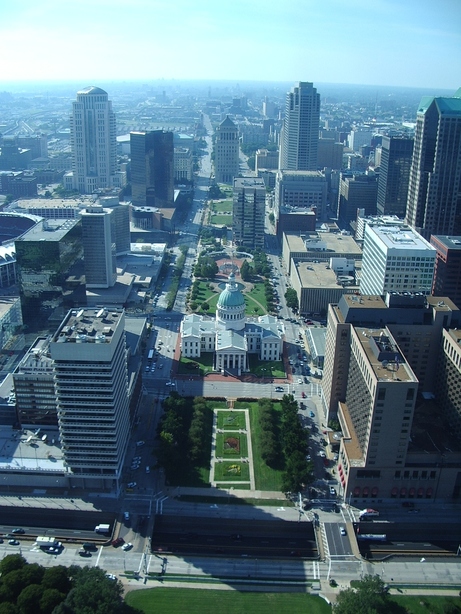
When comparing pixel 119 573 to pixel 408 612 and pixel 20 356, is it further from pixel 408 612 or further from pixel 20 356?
pixel 20 356

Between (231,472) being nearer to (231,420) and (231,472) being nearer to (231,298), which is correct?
(231,420)

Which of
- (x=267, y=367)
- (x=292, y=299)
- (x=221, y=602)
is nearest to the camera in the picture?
(x=221, y=602)

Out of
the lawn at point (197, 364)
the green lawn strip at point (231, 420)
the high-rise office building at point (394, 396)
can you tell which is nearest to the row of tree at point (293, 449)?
the high-rise office building at point (394, 396)

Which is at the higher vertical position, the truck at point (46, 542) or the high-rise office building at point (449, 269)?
the high-rise office building at point (449, 269)

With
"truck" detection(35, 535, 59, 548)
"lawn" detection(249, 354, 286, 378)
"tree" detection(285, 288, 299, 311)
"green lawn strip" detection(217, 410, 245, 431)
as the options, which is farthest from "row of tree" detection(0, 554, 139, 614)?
"tree" detection(285, 288, 299, 311)

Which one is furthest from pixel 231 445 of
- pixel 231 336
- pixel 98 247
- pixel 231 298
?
pixel 98 247

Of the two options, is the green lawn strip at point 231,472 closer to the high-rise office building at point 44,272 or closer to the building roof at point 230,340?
the building roof at point 230,340
